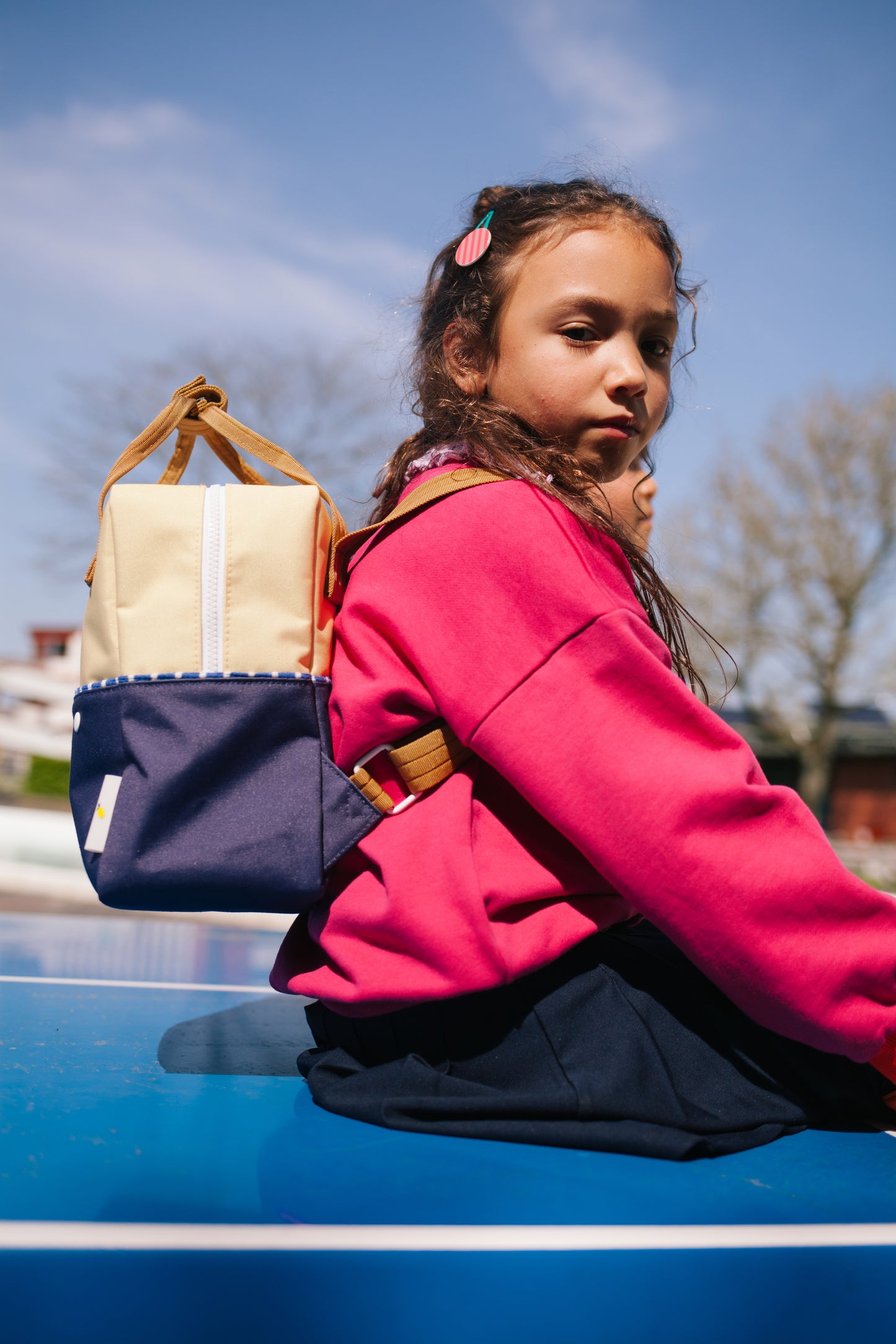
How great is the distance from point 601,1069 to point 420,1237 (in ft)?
1.10

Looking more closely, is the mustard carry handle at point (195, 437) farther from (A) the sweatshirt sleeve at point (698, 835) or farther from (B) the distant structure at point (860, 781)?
(B) the distant structure at point (860, 781)

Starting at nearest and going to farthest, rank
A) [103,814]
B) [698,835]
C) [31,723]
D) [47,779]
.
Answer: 1. [698,835]
2. [103,814]
3. [47,779]
4. [31,723]

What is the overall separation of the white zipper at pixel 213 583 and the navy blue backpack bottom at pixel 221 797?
3cm

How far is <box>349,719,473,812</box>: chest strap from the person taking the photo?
1.15 m

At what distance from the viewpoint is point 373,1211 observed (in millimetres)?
847

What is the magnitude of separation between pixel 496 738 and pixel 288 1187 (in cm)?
46

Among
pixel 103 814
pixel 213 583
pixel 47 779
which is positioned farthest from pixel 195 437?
pixel 47 779

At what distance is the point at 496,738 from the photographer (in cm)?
107

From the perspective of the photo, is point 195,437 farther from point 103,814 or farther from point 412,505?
point 103,814

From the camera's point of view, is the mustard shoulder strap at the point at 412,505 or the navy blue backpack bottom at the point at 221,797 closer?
Answer: the navy blue backpack bottom at the point at 221,797

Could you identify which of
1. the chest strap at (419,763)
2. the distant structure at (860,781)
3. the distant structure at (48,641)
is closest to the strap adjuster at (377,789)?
the chest strap at (419,763)

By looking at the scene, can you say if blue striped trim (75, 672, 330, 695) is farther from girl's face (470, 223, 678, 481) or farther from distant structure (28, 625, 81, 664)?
distant structure (28, 625, 81, 664)

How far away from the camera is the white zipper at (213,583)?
3.69ft

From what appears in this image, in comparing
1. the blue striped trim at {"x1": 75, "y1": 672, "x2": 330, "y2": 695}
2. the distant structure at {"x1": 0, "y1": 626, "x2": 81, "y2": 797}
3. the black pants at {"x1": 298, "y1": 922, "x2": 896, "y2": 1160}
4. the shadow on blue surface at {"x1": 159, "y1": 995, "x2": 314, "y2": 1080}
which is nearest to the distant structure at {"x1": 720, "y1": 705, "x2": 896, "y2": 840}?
the distant structure at {"x1": 0, "y1": 626, "x2": 81, "y2": 797}
